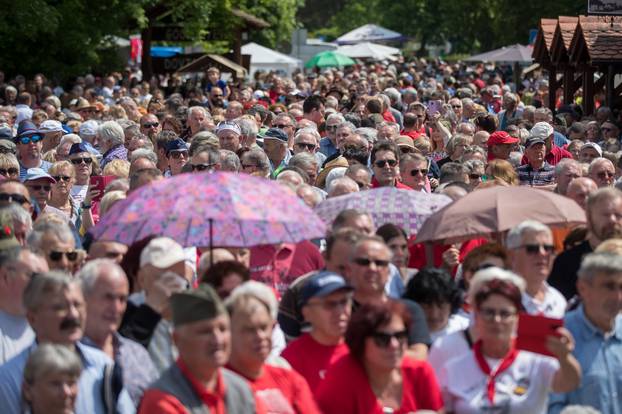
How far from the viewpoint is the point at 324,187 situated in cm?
1264

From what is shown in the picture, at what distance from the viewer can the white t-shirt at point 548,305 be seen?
7855mm

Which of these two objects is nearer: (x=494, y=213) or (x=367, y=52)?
(x=494, y=213)

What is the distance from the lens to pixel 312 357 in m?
6.88

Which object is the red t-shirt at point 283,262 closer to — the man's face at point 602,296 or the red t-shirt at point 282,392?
the man's face at point 602,296

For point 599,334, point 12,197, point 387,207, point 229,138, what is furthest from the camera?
point 229,138

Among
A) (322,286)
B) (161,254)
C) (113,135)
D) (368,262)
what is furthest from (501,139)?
(322,286)

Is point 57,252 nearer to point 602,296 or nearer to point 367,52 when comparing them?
point 602,296

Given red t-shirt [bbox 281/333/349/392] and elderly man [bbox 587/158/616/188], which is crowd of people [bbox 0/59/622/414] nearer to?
red t-shirt [bbox 281/333/349/392]

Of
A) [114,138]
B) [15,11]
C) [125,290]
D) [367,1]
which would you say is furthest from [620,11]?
[367,1]

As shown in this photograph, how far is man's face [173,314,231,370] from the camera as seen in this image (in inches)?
236

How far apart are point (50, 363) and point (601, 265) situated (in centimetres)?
276

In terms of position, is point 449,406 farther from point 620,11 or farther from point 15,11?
point 15,11

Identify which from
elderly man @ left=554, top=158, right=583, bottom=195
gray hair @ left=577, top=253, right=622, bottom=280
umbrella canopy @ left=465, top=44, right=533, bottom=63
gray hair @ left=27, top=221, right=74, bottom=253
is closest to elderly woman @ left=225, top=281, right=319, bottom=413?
gray hair @ left=577, top=253, right=622, bottom=280

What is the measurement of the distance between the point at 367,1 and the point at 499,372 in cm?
8397
